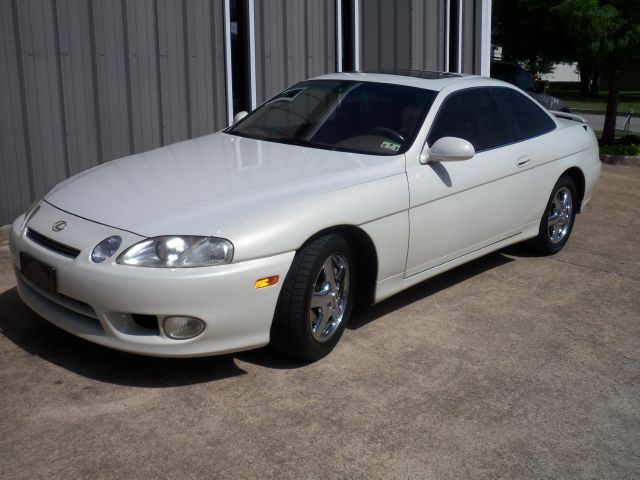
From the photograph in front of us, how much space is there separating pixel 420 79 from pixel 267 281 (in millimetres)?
2311

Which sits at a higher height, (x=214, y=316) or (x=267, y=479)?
(x=214, y=316)

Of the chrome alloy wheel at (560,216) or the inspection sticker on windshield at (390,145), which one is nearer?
the inspection sticker on windshield at (390,145)

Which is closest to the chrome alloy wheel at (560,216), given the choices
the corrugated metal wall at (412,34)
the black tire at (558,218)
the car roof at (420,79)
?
the black tire at (558,218)

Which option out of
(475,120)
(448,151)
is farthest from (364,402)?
(475,120)

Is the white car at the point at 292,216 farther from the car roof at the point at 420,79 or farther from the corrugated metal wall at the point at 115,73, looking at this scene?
the corrugated metal wall at the point at 115,73

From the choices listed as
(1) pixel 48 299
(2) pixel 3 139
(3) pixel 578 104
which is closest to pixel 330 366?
(1) pixel 48 299

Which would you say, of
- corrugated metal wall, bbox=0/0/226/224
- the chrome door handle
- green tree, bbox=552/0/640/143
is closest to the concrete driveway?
the chrome door handle

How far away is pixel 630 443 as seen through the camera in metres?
3.65

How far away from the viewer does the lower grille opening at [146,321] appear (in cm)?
386

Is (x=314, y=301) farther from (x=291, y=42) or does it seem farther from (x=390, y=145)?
(x=291, y=42)

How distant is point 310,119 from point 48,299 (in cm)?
206

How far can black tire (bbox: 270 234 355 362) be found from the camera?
405 centimetres

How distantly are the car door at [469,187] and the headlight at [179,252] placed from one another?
4.45 feet

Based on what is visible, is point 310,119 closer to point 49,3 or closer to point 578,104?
point 49,3
